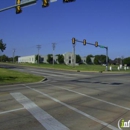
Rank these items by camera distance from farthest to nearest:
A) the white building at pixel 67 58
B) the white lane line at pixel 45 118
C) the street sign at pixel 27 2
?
1. the white building at pixel 67 58
2. the street sign at pixel 27 2
3. the white lane line at pixel 45 118

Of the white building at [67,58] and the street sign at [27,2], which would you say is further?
the white building at [67,58]

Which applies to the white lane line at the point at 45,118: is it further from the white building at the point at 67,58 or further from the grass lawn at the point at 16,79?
the white building at the point at 67,58

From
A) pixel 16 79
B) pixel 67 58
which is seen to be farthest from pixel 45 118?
pixel 67 58

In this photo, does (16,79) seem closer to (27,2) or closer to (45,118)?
(27,2)

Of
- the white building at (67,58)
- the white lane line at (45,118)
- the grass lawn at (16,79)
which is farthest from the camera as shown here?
the white building at (67,58)

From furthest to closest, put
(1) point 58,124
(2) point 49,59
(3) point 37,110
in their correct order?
(2) point 49,59
(3) point 37,110
(1) point 58,124

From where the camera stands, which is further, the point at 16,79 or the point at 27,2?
the point at 16,79

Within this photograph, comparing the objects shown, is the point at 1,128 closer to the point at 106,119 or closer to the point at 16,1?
the point at 106,119

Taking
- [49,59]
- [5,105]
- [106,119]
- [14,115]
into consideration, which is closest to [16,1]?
[5,105]

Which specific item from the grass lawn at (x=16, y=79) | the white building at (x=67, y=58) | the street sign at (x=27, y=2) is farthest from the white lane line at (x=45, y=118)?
the white building at (x=67, y=58)

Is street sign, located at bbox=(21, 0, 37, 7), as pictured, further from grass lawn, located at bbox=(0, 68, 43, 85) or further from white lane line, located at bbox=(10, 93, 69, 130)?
white lane line, located at bbox=(10, 93, 69, 130)

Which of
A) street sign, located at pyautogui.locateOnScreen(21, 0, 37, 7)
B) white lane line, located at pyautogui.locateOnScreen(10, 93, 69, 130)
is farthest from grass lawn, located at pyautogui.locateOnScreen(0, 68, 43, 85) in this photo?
white lane line, located at pyautogui.locateOnScreen(10, 93, 69, 130)

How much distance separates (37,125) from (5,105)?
352cm

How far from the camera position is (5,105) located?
958 centimetres
